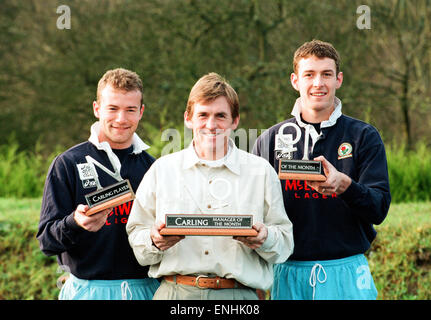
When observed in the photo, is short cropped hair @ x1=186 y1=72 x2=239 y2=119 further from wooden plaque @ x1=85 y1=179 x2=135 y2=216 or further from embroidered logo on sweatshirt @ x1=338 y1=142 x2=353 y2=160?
embroidered logo on sweatshirt @ x1=338 y1=142 x2=353 y2=160

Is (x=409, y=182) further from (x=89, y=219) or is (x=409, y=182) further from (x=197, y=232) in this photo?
(x=89, y=219)

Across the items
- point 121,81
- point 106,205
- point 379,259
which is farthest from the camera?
point 379,259

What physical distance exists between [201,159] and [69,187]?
0.81m

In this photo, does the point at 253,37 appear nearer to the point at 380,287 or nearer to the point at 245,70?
the point at 245,70

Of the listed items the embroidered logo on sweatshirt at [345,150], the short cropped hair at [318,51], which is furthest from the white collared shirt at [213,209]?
the short cropped hair at [318,51]

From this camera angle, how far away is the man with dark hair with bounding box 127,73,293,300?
2.97m

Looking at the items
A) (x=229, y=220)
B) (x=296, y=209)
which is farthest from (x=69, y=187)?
(x=296, y=209)

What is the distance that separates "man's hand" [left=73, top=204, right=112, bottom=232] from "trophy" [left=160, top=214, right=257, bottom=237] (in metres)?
0.38

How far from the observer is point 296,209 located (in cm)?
344

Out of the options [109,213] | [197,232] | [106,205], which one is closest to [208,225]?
[197,232]

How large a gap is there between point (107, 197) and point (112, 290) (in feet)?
2.12

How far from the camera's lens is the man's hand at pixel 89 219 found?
117 inches

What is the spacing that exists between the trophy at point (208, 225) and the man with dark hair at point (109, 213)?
563mm

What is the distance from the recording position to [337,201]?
3.44m
